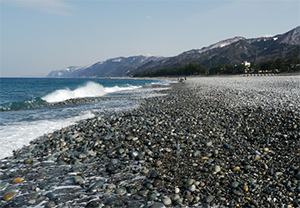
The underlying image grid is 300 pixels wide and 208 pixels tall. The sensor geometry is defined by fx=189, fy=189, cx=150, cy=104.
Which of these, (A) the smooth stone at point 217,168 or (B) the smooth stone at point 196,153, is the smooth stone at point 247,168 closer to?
(A) the smooth stone at point 217,168

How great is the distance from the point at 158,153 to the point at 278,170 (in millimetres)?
3420

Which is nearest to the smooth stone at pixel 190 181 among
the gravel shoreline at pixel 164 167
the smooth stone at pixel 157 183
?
the gravel shoreline at pixel 164 167

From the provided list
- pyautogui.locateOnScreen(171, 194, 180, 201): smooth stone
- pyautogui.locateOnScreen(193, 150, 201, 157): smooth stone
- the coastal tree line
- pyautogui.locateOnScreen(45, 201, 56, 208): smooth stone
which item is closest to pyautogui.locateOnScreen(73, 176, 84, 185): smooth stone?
pyautogui.locateOnScreen(45, 201, 56, 208): smooth stone

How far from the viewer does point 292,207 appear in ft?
12.3

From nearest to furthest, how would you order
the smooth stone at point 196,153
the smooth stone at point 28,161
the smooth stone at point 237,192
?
the smooth stone at point 237,192 → the smooth stone at point 196,153 → the smooth stone at point 28,161

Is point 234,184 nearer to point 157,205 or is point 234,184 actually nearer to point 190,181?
point 190,181

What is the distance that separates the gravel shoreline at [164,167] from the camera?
14.0 ft

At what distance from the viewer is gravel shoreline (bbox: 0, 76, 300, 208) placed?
425cm

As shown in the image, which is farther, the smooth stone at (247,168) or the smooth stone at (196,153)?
the smooth stone at (196,153)

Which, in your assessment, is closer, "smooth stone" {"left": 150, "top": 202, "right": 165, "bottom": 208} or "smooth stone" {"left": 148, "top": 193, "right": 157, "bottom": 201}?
"smooth stone" {"left": 150, "top": 202, "right": 165, "bottom": 208}

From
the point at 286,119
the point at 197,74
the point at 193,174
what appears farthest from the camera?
the point at 197,74

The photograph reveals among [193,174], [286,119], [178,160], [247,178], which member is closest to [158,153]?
[178,160]

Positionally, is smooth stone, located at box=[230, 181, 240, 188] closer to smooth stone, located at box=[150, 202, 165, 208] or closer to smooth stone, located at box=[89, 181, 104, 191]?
smooth stone, located at box=[150, 202, 165, 208]

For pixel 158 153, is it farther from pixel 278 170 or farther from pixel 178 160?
pixel 278 170
